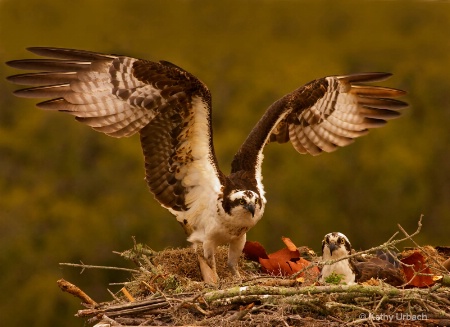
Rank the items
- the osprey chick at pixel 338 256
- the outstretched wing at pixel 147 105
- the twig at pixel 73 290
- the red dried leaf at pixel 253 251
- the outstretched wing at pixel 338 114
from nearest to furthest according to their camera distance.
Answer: the twig at pixel 73 290, the osprey chick at pixel 338 256, the outstretched wing at pixel 147 105, the red dried leaf at pixel 253 251, the outstretched wing at pixel 338 114

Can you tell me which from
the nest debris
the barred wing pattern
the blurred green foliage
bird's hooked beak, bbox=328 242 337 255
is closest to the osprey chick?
bird's hooked beak, bbox=328 242 337 255

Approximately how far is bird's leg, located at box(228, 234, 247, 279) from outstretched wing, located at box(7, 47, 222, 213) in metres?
0.32

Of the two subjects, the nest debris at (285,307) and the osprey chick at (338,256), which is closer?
the nest debris at (285,307)

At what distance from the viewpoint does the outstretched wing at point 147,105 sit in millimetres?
5059

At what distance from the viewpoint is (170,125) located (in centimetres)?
532

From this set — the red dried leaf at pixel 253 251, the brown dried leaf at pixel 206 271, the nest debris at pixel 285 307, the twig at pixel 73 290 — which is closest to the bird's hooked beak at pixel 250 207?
the brown dried leaf at pixel 206 271

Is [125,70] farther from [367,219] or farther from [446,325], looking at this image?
[367,219]

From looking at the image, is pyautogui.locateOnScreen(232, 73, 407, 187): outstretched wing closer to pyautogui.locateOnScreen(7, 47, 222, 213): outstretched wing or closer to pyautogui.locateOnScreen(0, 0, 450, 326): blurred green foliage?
pyautogui.locateOnScreen(7, 47, 222, 213): outstretched wing

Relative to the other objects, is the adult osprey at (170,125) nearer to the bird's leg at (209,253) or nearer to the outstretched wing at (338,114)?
the bird's leg at (209,253)

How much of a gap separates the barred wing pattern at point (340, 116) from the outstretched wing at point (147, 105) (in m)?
1.06

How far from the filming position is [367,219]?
16.7 metres

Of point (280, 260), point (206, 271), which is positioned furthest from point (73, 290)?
point (280, 260)

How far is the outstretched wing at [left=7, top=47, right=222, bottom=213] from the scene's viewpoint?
16.6 feet

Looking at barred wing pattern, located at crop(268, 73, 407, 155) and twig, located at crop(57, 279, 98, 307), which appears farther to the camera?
barred wing pattern, located at crop(268, 73, 407, 155)
